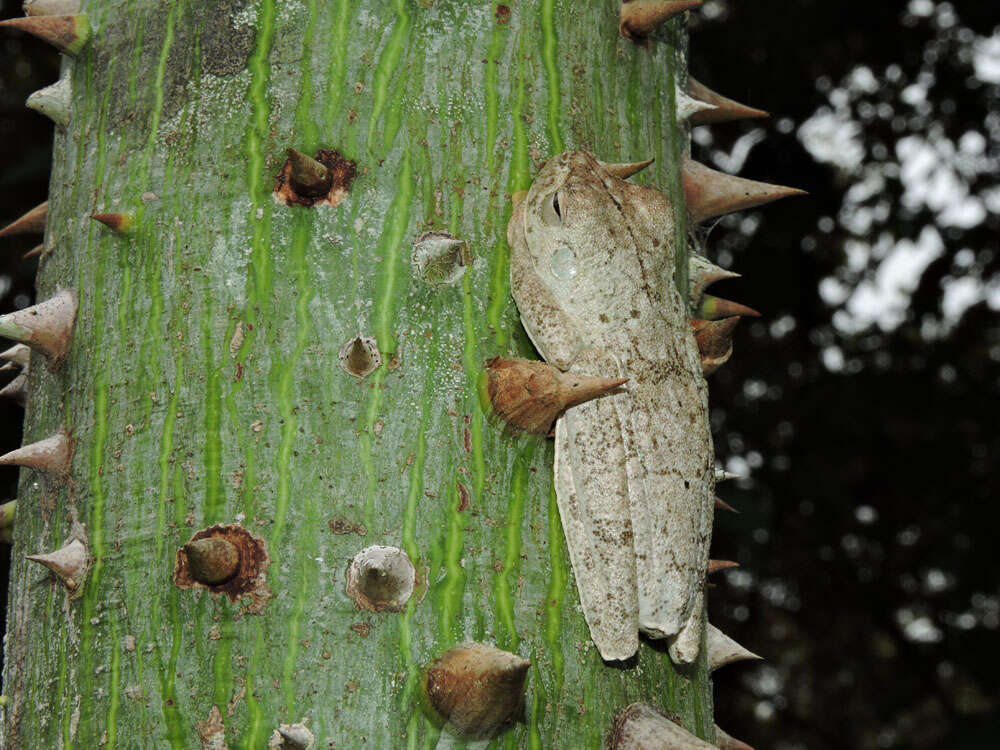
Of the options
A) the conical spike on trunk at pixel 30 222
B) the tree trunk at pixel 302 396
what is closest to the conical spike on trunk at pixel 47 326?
the tree trunk at pixel 302 396

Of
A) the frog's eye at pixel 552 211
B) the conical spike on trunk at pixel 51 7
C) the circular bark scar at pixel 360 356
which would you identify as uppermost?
the conical spike on trunk at pixel 51 7

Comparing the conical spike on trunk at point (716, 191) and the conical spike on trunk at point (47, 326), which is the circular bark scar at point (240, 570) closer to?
the conical spike on trunk at point (47, 326)

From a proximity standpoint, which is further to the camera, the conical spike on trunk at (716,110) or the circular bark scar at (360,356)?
the conical spike on trunk at (716,110)

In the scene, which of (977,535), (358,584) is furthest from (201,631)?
(977,535)

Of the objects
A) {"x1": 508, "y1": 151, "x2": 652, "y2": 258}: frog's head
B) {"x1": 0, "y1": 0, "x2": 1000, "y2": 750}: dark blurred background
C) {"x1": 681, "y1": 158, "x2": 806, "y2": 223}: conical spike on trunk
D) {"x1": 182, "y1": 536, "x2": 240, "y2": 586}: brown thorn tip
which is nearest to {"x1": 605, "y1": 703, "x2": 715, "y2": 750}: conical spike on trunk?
{"x1": 182, "y1": 536, "x2": 240, "y2": 586}: brown thorn tip

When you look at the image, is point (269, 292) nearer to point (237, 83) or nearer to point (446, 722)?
point (237, 83)

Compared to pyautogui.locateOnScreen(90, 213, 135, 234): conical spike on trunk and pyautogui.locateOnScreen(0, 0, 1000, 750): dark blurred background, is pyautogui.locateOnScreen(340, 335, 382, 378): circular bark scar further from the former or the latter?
pyautogui.locateOnScreen(0, 0, 1000, 750): dark blurred background

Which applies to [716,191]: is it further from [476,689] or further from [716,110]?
[476,689]

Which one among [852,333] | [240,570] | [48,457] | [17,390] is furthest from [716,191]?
[852,333]
